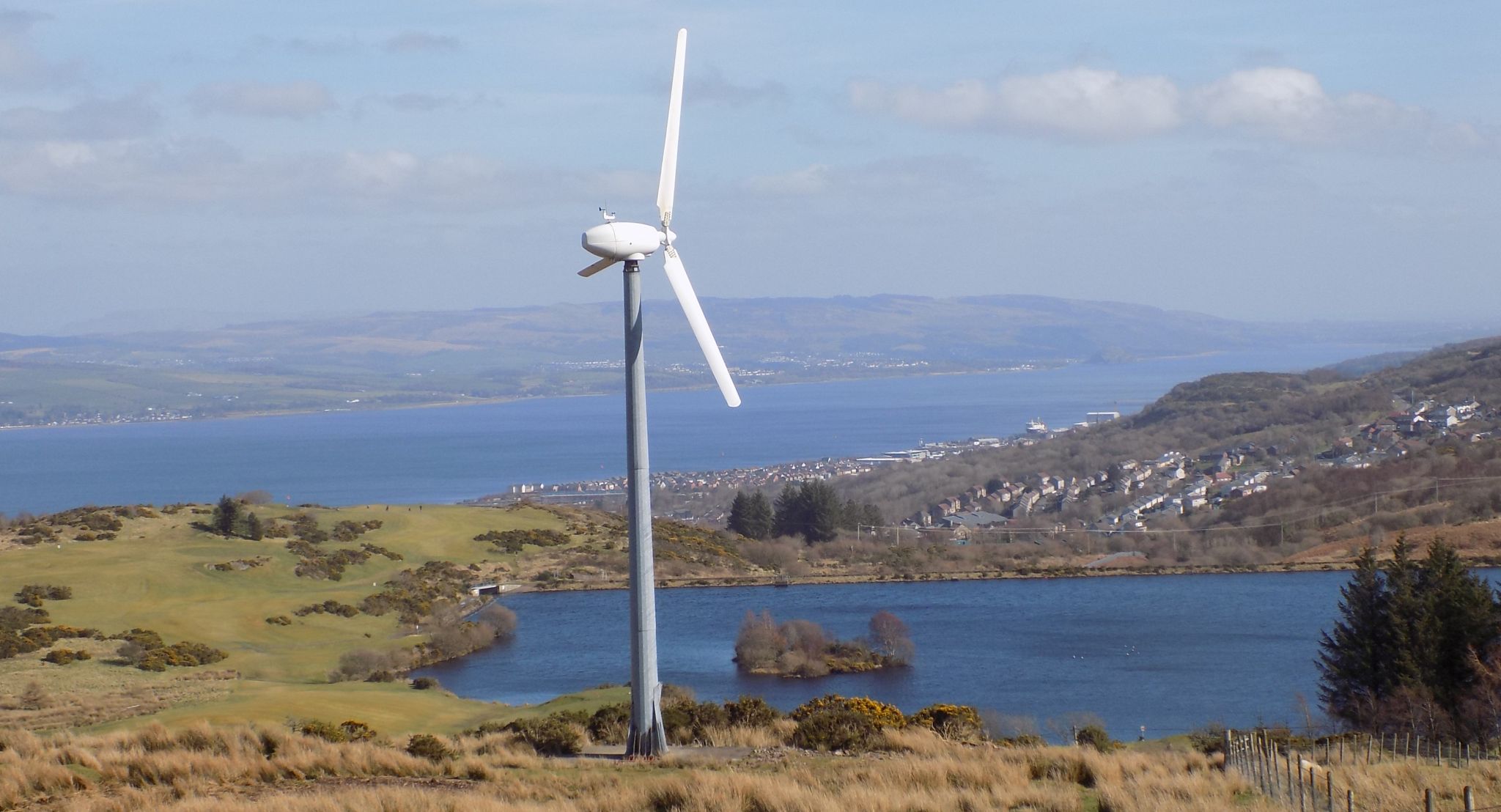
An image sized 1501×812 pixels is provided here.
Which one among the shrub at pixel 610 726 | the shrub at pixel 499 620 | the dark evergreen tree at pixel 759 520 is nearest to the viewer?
the shrub at pixel 610 726

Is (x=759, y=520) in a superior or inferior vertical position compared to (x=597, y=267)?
inferior

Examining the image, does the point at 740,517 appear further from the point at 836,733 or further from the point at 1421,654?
the point at 836,733

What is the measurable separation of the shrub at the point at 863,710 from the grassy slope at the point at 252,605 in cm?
646

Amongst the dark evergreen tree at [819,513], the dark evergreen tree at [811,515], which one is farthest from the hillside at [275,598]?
the dark evergreen tree at [819,513]

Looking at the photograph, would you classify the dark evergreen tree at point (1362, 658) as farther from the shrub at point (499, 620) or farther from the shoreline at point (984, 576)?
the shoreline at point (984, 576)

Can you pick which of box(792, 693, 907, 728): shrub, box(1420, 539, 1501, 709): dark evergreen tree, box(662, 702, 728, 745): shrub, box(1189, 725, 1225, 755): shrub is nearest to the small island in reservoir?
box(1189, 725, 1225, 755): shrub

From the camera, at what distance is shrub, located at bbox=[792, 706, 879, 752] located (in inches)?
684

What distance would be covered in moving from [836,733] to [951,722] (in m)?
2.34

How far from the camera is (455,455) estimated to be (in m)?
165

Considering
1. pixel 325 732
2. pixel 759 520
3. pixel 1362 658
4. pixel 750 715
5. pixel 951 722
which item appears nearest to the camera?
pixel 325 732

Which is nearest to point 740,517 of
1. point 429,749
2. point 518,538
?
point 518,538

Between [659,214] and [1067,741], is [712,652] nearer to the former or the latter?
[1067,741]

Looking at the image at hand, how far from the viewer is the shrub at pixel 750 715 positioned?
18.8m

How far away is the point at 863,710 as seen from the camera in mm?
19719
